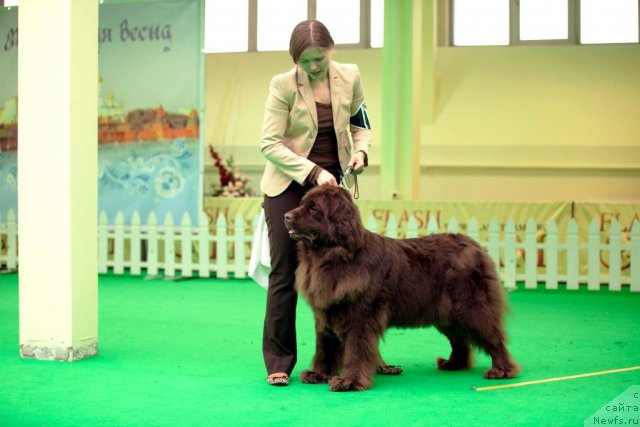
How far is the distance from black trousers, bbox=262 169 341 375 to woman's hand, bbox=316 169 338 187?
0.56ft

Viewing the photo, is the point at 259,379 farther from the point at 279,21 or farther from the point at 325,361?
the point at 279,21

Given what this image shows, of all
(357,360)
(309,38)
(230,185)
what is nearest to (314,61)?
(309,38)

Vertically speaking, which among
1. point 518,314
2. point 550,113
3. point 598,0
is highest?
point 598,0

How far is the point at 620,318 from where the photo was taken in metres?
7.04

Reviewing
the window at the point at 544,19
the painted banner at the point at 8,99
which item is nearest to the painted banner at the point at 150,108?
the painted banner at the point at 8,99

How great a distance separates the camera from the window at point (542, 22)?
13.7m

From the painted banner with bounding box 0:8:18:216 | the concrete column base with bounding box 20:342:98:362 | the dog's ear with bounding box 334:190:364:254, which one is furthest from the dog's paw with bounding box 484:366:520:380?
the painted banner with bounding box 0:8:18:216

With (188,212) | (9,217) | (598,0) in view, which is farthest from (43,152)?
(598,0)

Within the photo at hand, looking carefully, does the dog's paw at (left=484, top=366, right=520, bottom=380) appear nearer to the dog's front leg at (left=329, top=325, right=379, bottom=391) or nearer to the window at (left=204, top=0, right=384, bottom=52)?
the dog's front leg at (left=329, top=325, right=379, bottom=391)

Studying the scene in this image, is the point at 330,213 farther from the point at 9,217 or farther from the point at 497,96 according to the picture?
A: the point at 497,96

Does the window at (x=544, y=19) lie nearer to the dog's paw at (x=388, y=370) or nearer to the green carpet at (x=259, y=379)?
the green carpet at (x=259, y=379)

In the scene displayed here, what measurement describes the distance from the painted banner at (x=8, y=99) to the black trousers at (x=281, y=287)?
22.3 feet

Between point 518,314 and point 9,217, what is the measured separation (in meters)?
6.48

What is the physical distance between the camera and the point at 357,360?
437 cm
